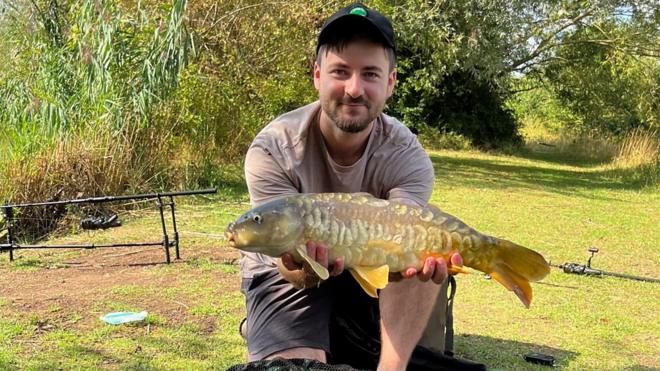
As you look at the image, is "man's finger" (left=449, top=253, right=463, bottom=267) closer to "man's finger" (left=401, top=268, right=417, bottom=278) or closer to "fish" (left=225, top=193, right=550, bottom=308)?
"fish" (left=225, top=193, right=550, bottom=308)

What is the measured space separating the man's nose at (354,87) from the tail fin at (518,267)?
66 centimetres

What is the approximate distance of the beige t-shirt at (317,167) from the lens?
244cm

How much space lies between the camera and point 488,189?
10.5m

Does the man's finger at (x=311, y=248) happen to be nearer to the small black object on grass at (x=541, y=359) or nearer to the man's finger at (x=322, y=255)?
the man's finger at (x=322, y=255)

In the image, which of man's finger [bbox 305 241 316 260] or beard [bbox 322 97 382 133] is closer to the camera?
man's finger [bbox 305 241 316 260]

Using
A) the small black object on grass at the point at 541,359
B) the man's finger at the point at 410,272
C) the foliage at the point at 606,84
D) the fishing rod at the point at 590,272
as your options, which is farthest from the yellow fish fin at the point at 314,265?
the foliage at the point at 606,84

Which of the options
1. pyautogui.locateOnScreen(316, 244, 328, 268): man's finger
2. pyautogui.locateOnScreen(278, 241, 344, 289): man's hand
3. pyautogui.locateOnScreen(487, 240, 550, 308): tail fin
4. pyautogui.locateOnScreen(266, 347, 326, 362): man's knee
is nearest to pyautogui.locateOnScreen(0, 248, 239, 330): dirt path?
pyautogui.locateOnScreen(266, 347, 326, 362): man's knee

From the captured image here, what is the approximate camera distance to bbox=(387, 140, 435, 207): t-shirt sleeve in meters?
2.51

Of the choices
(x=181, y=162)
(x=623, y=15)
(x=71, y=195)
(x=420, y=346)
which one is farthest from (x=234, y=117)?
(x=623, y=15)

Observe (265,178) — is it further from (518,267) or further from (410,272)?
(518,267)

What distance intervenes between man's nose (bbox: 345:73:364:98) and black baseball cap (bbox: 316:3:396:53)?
0.16 m

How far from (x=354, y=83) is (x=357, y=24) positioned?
0.19 m

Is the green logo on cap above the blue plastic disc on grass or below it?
above

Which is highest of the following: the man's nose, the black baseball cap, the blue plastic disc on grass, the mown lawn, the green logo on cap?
the green logo on cap
